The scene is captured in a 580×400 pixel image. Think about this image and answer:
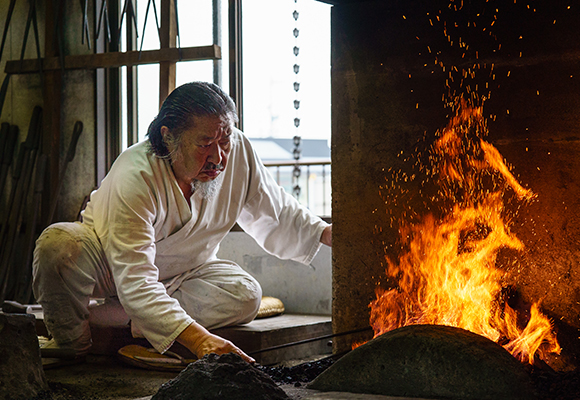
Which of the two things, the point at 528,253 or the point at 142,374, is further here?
the point at 142,374

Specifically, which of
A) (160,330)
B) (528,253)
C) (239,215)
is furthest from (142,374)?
(528,253)

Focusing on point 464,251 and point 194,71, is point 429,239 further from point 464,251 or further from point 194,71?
point 194,71

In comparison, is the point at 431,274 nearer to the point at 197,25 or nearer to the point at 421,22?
the point at 421,22

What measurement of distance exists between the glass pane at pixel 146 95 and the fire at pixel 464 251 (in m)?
2.55

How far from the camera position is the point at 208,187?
297cm

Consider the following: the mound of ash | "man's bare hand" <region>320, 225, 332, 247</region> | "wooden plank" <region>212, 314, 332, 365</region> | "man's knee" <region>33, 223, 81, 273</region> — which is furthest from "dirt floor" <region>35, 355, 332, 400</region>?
"man's bare hand" <region>320, 225, 332, 247</region>

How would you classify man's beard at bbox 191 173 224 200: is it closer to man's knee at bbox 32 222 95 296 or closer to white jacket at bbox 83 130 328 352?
white jacket at bbox 83 130 328 352

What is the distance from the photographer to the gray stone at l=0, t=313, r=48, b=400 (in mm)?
2175

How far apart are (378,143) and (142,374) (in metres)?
1.41

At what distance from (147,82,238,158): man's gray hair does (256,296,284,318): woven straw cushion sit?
3.78 ft

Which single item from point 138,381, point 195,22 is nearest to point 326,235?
point 138,381

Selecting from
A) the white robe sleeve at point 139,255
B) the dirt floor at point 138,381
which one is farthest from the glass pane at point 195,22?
the dirt floor at point 138,381

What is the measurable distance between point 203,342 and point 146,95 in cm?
268

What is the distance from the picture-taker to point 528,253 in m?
2.45
